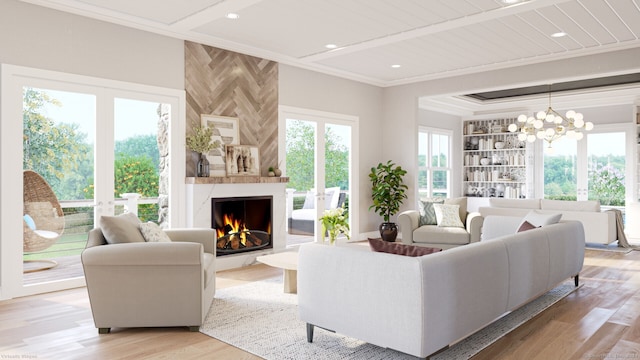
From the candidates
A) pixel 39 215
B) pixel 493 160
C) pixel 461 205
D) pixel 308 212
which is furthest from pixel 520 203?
pixel 39 215

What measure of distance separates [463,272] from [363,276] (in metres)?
0.57

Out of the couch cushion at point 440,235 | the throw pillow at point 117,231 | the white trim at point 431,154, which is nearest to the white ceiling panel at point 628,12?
the couch cushion at point 440,235

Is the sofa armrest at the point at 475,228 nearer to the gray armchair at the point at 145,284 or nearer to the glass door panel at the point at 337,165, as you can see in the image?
the glass door panel at the point at 337,165

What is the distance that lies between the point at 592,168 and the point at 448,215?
4.75 m

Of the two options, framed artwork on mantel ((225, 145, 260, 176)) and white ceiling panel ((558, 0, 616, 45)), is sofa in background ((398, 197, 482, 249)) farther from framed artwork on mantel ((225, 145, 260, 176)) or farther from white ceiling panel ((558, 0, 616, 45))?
white ceiling panel ((558, 0, 616, 45))

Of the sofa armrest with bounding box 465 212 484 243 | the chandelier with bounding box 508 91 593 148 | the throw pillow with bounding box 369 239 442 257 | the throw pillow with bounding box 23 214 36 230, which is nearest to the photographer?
the throw pillow with bounding box 369 239 442 257

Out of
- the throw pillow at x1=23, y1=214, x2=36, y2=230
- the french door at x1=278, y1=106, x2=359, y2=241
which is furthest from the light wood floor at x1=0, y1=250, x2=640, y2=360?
the french door at x1=278, y1=106, x2=359, y2=241

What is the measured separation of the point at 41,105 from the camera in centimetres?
446

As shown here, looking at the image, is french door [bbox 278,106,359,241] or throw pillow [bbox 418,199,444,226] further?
french door [bbox 278,106,359,241]

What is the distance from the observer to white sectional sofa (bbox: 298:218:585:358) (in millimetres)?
2492

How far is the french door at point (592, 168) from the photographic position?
9.08 metres

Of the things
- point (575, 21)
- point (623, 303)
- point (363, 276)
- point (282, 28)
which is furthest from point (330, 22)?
point (623, 303)

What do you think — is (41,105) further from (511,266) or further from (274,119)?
(511,266)

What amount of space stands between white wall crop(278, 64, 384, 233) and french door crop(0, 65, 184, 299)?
80.3 inches
